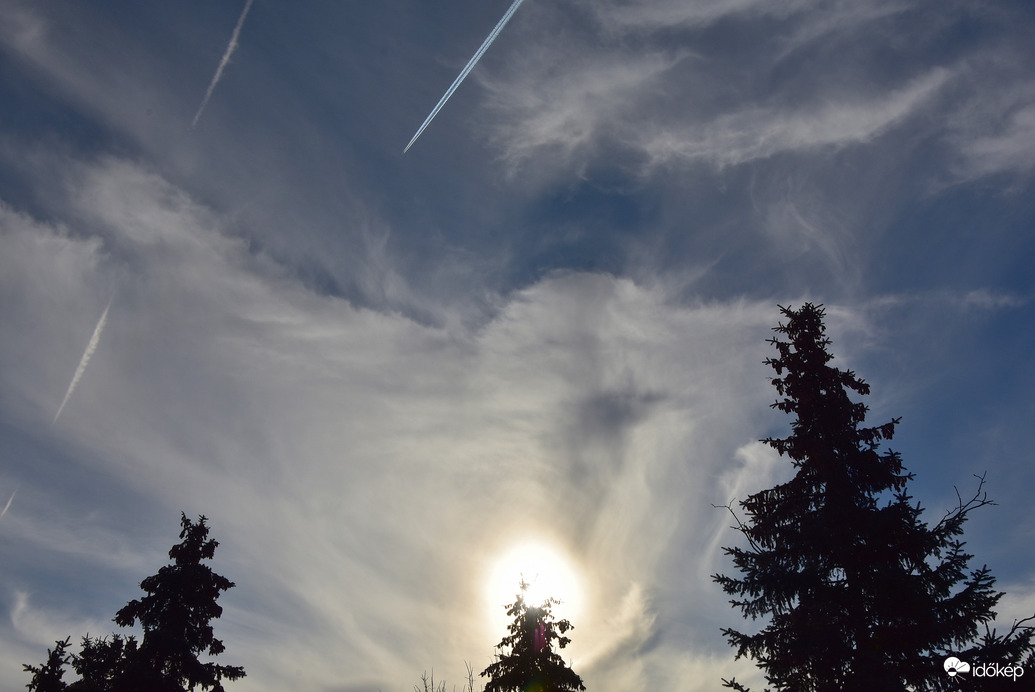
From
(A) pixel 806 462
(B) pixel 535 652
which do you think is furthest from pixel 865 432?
(B) pixel 535 652

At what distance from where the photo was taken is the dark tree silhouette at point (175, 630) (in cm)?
2078

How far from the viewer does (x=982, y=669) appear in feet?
38.9

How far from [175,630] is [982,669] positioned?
2578 cm

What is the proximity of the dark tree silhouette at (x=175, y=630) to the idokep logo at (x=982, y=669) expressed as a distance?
24201 mm

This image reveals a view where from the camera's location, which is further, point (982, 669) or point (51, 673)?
point (51, 673)

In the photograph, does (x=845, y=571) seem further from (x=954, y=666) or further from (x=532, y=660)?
(x=532, y=660)

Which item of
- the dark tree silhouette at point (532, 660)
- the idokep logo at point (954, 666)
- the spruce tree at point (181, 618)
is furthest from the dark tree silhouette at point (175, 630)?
the idokep logo at point (954, 666)

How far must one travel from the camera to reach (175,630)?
22.0 m

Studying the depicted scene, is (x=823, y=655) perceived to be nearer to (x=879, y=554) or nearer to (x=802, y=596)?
(x=802, y=596)

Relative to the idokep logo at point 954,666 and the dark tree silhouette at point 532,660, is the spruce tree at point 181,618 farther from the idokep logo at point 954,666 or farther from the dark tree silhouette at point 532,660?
the idokep logo at point 954,666

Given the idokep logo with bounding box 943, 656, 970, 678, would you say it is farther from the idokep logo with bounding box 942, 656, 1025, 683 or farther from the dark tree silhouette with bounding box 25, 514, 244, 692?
the dark tree silhouette with bounding box 25, 514, 244, 692

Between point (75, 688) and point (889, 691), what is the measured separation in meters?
27.5

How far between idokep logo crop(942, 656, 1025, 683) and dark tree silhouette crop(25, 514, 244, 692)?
24201 mm

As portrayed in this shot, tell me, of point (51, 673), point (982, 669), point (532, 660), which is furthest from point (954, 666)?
point (51, 673)
